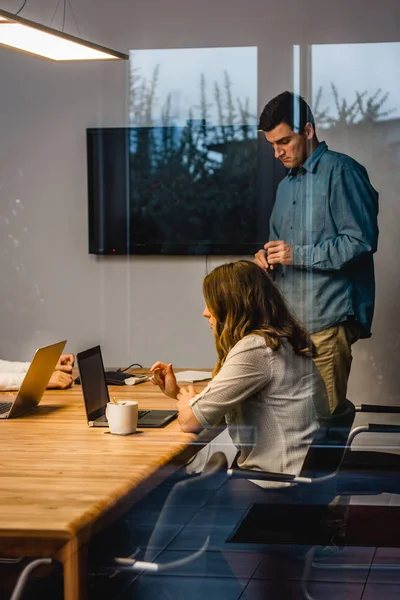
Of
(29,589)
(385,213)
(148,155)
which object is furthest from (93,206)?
(29,589)

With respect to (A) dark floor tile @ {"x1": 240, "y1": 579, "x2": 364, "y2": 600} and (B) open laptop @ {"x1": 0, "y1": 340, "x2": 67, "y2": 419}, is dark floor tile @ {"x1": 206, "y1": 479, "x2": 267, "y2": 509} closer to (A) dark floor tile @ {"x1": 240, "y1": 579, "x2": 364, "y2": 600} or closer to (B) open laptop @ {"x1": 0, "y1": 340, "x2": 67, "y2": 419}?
(A) dark floor tile @ {"x1": 240, "y1": 579, "x2": 364, "y2": 600}

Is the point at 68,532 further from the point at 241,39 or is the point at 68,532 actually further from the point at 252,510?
the point at 241,39

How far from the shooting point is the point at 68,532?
1796 millimetres

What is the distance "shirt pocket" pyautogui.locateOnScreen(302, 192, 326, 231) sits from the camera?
392cm

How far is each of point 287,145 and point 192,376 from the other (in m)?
1.10

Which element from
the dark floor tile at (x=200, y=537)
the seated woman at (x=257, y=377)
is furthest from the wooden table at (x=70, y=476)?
the dark floor tile at (x=200, y=537)

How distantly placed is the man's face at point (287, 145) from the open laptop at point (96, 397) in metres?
1.40

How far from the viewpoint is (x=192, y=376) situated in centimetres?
395

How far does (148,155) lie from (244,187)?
1.52ft

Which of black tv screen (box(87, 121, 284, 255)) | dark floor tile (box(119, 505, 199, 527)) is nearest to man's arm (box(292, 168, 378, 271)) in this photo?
black tv screen (box(87, 121, 284, 255))

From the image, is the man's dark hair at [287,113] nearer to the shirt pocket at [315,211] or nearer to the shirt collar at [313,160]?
the shirt collar at [313,160]

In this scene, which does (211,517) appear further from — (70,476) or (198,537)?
(70,476)

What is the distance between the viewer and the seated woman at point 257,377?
2.85m

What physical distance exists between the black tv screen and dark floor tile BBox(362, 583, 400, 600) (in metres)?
1.52
